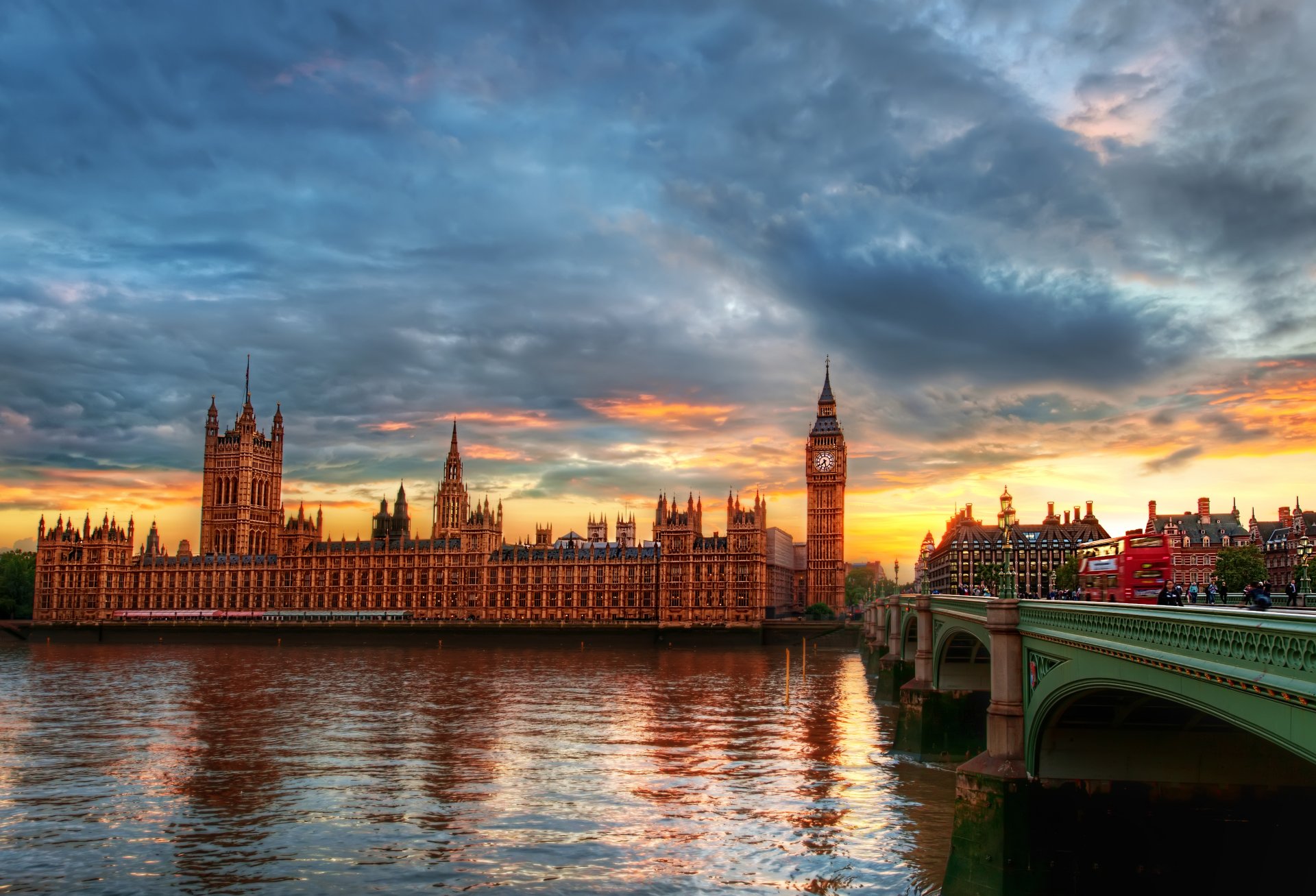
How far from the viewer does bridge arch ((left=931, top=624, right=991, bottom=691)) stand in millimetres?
58219

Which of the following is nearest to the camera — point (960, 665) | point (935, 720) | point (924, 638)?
point (935, 720)

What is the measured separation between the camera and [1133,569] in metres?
43.7

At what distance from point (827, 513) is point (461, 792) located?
474ft

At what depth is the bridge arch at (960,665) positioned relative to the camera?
58.2 metres

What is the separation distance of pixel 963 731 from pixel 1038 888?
27842mm

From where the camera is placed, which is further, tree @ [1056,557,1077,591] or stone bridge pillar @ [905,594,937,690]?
tree @ [1056,557,1077,591]

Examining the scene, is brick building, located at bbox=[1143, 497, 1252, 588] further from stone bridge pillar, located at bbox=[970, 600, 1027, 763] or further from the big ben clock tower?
stone bridge pillar, located at bbox=[970, 600, 1027, 763]

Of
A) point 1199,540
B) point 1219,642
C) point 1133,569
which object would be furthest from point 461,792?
point 1199,540

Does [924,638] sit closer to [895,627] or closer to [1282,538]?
[895,627]

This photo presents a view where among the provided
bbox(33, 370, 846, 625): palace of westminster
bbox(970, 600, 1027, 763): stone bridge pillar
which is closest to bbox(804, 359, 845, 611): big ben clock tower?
bbox(33, 370, 846, 625): palace of westminster

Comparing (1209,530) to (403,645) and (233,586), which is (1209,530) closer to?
(403,645)

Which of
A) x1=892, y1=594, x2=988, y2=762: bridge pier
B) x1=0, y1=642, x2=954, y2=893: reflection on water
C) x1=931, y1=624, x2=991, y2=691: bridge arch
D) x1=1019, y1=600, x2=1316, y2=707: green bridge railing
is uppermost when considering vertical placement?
x1=1019, y1=600, x2=1316, y2=707: green bridge railing

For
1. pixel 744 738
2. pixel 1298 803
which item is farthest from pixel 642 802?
pixel 1298 803

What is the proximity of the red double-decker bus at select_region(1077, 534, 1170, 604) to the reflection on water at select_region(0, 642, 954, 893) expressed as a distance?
1067 cm
